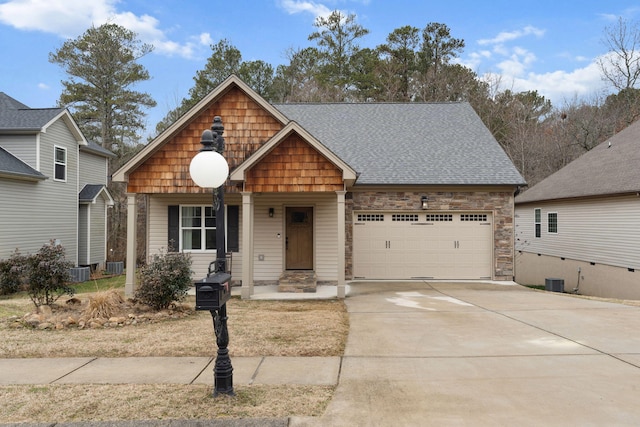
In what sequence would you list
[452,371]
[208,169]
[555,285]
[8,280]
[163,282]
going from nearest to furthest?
1. [208,169]
2. [452,371]
3. [163,282]
4. [8,280]
5. [555,285]

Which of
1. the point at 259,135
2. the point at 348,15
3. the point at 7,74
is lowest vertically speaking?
the point at 259,135

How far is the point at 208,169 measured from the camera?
4.16 m

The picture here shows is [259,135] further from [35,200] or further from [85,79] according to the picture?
[85,79]

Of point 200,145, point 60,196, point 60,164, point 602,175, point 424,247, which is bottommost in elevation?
point 424,247

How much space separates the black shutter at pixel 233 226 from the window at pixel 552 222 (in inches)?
536

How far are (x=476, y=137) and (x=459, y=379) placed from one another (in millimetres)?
12216

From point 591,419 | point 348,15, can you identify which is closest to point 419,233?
point 591,419

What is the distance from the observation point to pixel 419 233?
1345 centimetres

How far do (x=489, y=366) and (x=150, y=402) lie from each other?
401cm

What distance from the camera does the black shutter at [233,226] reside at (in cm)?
1221

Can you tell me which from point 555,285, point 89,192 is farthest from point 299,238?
point 89,192

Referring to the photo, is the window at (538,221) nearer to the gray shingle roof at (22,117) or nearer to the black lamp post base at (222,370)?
the black lamp post base at (222,370)

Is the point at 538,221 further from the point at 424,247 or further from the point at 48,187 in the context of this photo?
the point at 48,187

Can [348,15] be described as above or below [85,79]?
above
